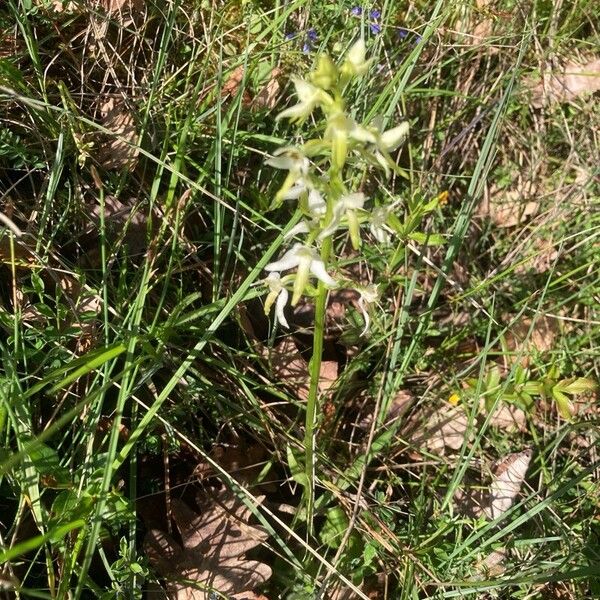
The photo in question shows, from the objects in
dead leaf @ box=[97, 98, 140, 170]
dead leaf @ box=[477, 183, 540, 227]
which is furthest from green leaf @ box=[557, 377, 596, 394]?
dead leaf @ box=[97, 98, 140, 170]

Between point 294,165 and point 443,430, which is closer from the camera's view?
point 294,165

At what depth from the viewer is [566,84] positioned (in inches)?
125

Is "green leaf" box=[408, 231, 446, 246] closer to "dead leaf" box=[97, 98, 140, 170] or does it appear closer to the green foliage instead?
the green foliage

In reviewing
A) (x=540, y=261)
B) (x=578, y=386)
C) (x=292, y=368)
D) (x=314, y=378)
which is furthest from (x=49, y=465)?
(x=540, y=261)

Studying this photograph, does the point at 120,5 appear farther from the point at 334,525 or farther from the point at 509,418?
the point at 509,418

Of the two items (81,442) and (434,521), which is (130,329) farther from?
(434,521)

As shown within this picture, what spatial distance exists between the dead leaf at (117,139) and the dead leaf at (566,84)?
1695mm

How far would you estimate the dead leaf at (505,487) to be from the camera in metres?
2.58

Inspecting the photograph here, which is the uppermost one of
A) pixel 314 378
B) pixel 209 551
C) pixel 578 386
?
pixel 314 378

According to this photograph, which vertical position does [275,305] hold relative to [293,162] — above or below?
below

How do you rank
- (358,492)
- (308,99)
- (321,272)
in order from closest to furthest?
(308,99), (321,272), (358,492)

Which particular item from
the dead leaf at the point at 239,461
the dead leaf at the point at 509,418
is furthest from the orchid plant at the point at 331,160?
the dead leaf at the point at 509,418

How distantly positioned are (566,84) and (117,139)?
6.51 feet

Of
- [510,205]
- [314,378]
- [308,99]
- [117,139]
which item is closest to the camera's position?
[308,99]
